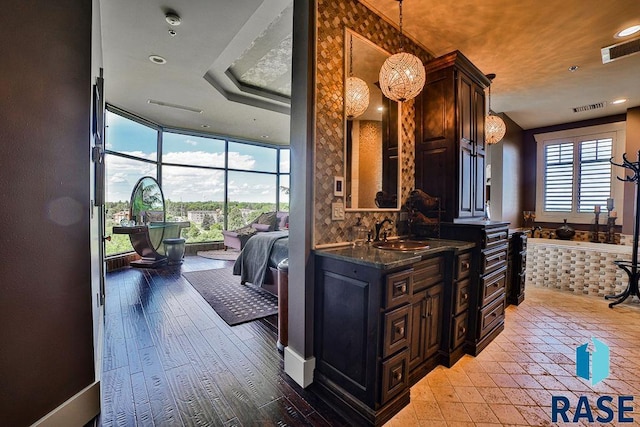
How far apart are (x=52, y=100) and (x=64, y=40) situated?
1.19 feet

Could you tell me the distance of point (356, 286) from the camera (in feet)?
5.40

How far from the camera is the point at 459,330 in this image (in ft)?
7.45

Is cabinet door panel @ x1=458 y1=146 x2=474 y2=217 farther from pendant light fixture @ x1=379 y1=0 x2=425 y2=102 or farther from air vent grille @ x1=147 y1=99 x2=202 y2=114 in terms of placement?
air vent grille @ x1=147 y1=99 x2=202 y2=114

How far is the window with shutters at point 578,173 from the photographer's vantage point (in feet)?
15.5

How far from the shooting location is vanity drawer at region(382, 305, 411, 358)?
1.54 metres

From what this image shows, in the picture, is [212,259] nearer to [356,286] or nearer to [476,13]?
[356,286]

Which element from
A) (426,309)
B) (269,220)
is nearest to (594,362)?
(426,309)

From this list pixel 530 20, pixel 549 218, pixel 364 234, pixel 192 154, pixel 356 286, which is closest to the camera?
pixel 356 286

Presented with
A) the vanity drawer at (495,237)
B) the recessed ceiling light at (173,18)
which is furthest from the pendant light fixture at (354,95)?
the recessed ceiling light at (173,18)

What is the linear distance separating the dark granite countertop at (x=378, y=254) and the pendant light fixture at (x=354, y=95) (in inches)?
41.7

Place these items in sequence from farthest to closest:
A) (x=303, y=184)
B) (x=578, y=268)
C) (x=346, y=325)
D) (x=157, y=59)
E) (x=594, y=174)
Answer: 1. (x=594, y=174)
2. (x=578, y=268)
3. (x=157, y=59)
4. (x=303, y=184)
5. (x=346, y=325)

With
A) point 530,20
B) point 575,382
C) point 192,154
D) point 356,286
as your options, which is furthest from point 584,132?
point 192,154

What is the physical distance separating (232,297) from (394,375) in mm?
2596

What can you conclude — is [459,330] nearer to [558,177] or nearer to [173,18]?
[173,18]
